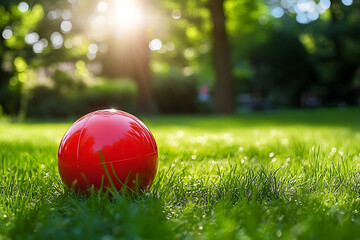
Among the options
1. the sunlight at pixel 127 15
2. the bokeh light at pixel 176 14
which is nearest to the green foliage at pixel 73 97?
the sunlight at pixel 127 15

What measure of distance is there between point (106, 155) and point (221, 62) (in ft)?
52.9

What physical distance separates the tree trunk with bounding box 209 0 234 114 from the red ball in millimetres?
15788

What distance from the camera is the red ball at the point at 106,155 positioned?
9.48 feet

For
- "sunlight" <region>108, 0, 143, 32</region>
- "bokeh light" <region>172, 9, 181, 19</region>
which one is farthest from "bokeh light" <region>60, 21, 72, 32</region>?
"bokeh light" <region>172, 9, 181, 19</region>

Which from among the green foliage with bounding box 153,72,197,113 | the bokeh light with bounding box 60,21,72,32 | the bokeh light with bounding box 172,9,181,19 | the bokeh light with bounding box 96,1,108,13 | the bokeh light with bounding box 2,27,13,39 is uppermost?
the bokeh light with bounding box 96,1,108,13

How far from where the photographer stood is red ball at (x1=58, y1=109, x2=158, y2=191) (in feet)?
9.48

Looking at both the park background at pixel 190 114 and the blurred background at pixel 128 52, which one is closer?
the park background at pixel 190 114

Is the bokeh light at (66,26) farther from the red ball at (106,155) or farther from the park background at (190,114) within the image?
the red ball at (106,155)

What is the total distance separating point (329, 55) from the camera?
28.9 meters

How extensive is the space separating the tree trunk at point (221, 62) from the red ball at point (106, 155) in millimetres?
15788

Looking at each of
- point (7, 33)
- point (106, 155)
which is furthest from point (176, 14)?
point (106, 155)

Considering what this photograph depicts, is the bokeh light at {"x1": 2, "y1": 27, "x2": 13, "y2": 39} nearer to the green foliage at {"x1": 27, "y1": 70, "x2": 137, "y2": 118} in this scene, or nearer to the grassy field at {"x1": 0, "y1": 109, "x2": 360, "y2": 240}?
the green foliage at {"x1": 27, "y1": 70, "x2": 137, "y2": 118}

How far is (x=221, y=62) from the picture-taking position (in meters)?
18.6

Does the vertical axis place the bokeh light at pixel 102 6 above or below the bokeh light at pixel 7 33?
above
